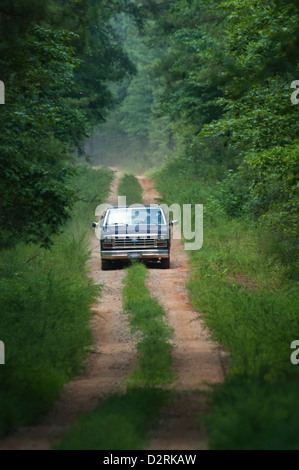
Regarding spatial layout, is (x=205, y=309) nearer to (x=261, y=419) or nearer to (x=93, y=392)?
(x=93, y=392)

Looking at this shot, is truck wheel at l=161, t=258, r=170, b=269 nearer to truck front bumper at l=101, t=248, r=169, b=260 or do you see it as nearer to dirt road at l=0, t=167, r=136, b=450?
truck front bumper at l=101, t=248, r=169, b=260

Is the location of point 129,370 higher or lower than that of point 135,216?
lower

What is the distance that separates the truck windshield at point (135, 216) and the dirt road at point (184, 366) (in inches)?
72.8

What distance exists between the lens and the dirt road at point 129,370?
6254 mm

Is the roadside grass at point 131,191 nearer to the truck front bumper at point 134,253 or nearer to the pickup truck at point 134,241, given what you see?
the pickup truck at point 134,241

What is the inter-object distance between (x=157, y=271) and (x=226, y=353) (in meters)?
8.54

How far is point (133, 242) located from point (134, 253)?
32cm

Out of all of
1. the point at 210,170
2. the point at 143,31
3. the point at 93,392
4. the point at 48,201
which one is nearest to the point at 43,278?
the point at 48,201

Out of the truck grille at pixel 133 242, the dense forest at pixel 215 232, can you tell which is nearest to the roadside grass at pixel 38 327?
the dense forest at pixel 215 232

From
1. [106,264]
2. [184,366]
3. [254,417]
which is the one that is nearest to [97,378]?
[184,366]

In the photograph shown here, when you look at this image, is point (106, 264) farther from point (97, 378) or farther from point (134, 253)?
point (97, 378)

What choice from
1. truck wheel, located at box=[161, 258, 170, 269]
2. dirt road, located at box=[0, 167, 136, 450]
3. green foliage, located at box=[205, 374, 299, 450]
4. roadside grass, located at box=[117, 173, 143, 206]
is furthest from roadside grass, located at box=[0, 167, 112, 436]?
roadside grass, located at box=[117, 173, 143, 206]

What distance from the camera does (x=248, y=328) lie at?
33.4ft

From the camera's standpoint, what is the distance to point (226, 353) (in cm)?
980
